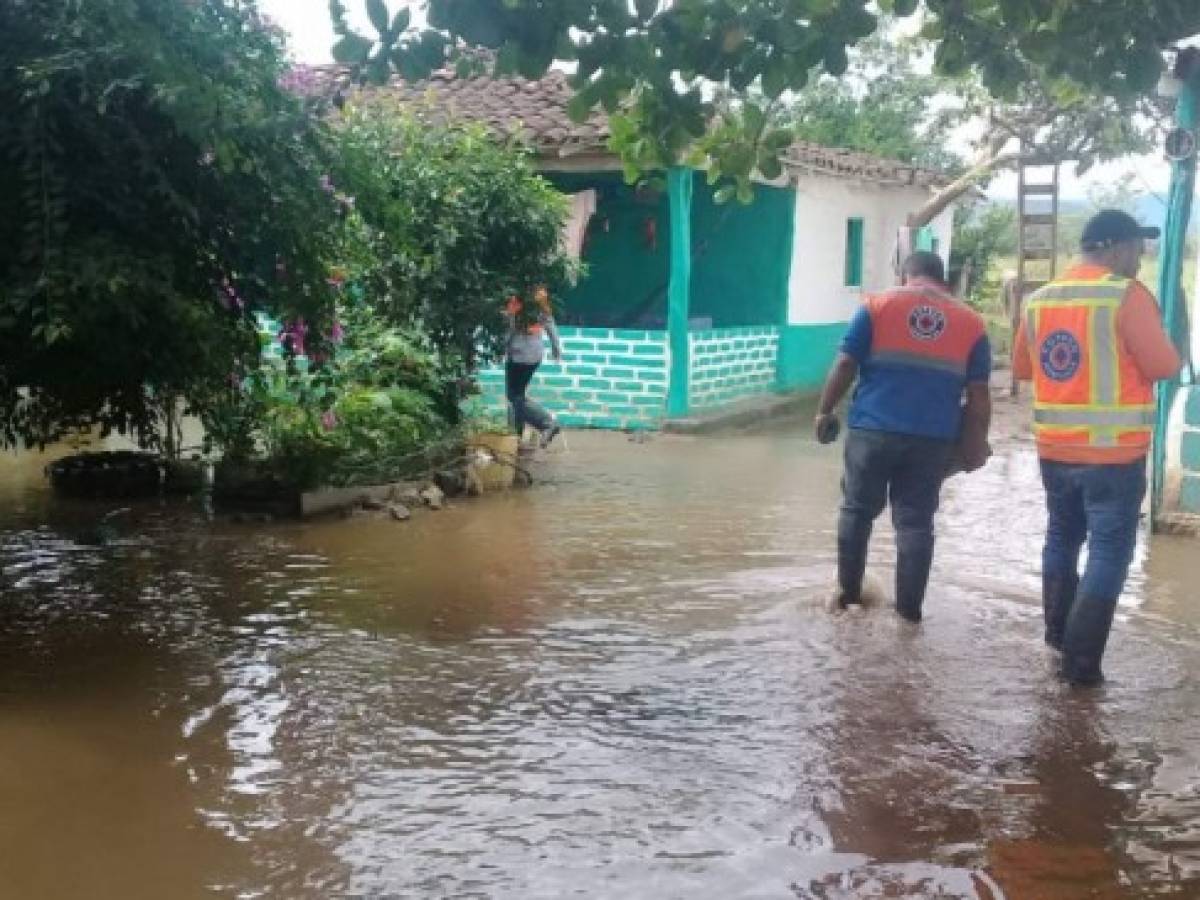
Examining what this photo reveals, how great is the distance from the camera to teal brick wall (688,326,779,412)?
1376 centimetres

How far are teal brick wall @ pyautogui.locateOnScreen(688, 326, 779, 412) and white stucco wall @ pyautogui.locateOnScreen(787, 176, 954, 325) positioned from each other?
116 cm

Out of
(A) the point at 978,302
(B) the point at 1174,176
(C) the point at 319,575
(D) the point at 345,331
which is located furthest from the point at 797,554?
(A) the point at 978,302

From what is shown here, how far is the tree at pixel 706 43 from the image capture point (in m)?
3.58

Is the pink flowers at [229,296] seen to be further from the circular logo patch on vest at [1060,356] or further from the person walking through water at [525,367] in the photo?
the person walking through water at [525,367]

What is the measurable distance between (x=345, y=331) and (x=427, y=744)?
556 cm

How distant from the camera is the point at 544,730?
4547 millimetres

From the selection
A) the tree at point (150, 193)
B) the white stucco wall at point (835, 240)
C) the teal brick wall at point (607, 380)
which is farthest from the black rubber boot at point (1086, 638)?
the white stucco wall at point (835, 240)

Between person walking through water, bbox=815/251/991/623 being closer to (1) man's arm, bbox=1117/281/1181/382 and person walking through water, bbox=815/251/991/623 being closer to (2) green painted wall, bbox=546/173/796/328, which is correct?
(1) man's arm, bbox=1117/281/1181/382

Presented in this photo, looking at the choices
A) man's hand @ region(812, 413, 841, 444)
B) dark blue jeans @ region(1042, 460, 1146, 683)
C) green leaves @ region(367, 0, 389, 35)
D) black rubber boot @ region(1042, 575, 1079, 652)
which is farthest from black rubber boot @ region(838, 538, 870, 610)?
green leaves @ region(367, 0, 389, 35)

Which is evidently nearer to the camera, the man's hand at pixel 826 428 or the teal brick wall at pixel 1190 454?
the man's hand at pixel 826 428

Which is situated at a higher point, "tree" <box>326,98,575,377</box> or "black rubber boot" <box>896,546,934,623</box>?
"tree" <box>326,98,575,377</box>

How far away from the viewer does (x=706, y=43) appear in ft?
12.4

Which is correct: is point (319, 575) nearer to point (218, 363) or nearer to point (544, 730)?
point (218, 363)

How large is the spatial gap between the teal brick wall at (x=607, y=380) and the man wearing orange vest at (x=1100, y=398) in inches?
320
